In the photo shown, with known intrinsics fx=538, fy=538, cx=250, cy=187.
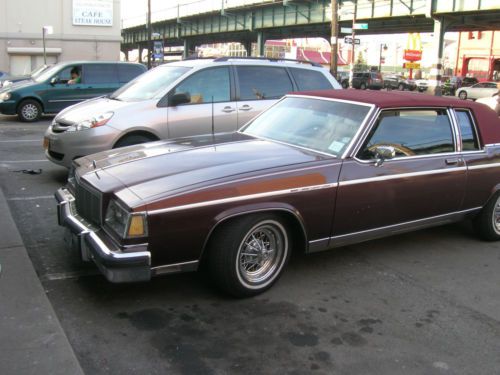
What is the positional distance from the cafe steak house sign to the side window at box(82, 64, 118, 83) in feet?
84.4

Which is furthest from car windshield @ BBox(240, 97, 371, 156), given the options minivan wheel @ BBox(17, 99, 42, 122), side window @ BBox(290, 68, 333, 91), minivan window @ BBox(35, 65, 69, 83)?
minivan wheel @ BBox(17, 99, 42, 122)

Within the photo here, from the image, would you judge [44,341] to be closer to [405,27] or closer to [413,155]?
[413,155]

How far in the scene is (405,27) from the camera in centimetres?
4628

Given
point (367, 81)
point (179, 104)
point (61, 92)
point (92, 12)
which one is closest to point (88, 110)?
point (179, 104)

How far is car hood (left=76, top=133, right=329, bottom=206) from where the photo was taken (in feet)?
12.6

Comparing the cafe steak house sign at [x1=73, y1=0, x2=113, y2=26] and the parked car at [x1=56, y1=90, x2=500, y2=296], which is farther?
the cafe steak house sign at [x1=73, y1=0, x2=113, y2=26]

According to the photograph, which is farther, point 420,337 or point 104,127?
point 104,127

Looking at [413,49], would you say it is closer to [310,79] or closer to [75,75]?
[75,75]

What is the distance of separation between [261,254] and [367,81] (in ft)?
170

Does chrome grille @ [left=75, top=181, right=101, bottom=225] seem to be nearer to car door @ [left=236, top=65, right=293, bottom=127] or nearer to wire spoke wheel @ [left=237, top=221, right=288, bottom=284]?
wire spoke wheel @ [left=237, top=221, right=288, bottom=284]

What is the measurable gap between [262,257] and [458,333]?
58.4 inches

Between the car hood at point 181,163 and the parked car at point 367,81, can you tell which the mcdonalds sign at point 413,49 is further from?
the car hood at point 181,163

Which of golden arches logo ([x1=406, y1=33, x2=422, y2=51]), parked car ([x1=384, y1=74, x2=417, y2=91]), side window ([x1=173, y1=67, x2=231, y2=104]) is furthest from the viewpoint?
golden arches logo ([x1=406, y1=33, x2=422, y2=51])

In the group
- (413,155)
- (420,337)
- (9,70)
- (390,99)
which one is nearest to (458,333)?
(420,337)
